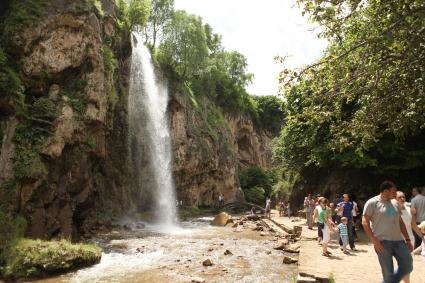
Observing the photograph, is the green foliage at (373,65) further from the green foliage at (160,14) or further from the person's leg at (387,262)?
the green foliage at (160,14)

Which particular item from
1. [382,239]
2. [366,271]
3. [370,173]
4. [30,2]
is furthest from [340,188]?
[30,2]

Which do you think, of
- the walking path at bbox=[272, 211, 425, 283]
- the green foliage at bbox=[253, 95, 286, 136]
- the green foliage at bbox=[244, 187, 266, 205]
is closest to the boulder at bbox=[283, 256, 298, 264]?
the walking path at bbox=[272, 211, 425, 283]

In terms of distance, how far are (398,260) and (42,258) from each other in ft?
31.4

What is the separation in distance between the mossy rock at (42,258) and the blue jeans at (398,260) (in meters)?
9.11

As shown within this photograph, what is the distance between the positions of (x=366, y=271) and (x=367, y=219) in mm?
3312

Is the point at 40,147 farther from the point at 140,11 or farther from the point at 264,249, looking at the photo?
the point at 140,11

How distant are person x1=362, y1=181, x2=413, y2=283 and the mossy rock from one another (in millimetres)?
8987

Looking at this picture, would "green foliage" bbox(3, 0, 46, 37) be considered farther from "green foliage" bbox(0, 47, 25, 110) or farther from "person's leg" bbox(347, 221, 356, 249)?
"person's leg" bbox(347, 221, 356, 249)

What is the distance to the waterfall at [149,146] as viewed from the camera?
91.3ft

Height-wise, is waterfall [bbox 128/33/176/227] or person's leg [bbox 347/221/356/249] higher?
waterfall [bbox 128/33/176/227]

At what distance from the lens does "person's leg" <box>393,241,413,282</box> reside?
5.39 m

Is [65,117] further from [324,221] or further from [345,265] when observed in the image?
[345,265]

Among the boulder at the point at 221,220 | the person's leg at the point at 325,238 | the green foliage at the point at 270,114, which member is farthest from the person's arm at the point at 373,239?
the green foliage at the point at 270,114

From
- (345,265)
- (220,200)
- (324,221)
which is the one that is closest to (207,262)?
(324,221)
